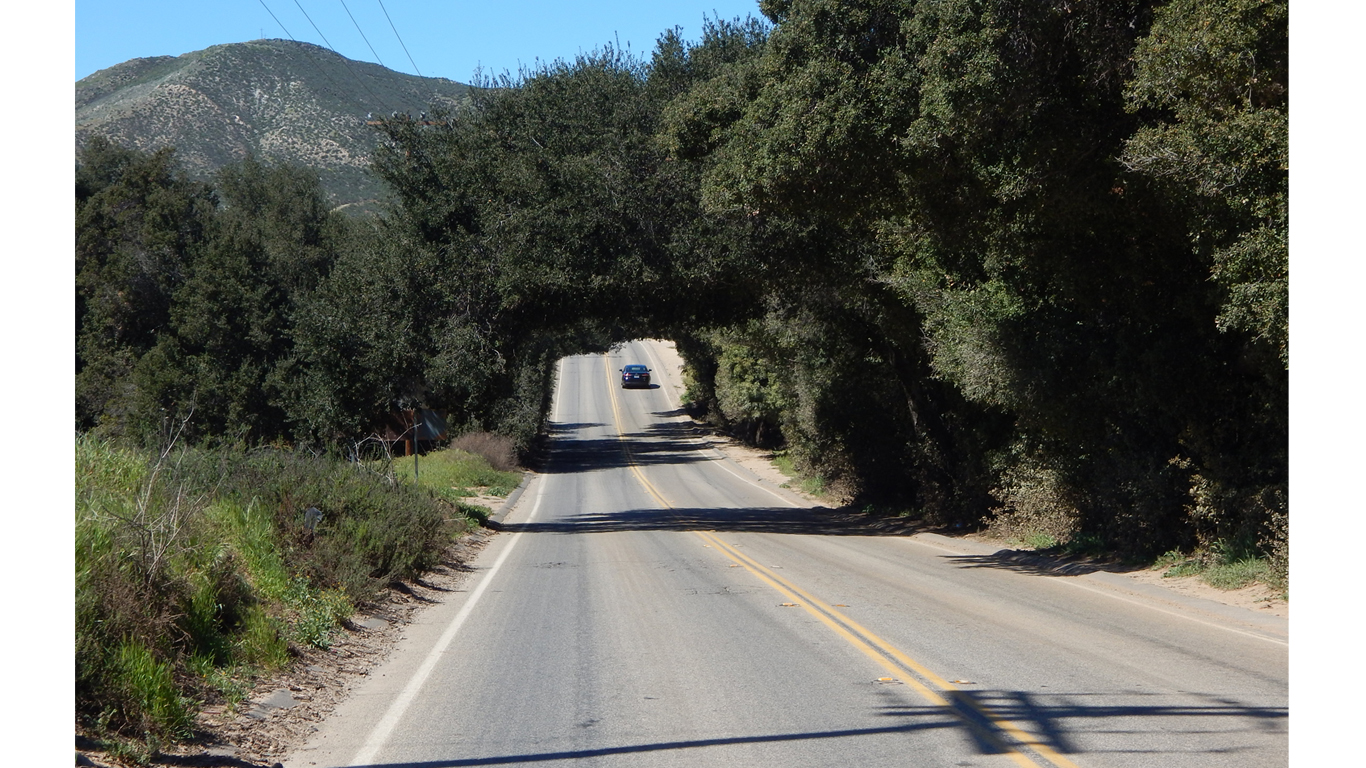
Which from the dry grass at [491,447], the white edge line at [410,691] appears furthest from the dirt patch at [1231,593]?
the dry grass at [491,447]

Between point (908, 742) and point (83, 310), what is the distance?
6133 cm

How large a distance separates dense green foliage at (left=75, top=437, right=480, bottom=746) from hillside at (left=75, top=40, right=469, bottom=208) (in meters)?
103

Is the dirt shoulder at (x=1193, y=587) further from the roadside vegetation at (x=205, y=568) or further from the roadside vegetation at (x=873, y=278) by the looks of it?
the roadside vegetation at (x=205, y=568)

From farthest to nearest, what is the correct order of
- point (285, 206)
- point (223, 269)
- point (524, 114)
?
1. point (285, 206)
2. point (223, 269)
3. point (524, 114)

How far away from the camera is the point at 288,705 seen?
7.87 m

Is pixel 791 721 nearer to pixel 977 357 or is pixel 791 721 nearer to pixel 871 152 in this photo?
pixel 871 152

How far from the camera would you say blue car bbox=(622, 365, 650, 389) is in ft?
320

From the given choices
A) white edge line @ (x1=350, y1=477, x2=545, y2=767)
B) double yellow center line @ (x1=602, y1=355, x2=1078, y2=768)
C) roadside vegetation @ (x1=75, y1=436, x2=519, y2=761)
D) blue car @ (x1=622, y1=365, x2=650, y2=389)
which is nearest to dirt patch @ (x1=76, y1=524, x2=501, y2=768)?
roadside vegetation @ (x1=75, y1=436, x2=519, y2=761)

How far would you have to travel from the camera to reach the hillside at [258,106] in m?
124

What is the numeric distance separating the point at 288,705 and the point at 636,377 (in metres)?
89.6

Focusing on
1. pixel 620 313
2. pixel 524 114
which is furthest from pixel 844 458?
pixel 524 114

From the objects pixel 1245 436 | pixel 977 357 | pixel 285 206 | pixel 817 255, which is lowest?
pixel 1245 436

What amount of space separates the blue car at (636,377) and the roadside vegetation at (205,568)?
81.7 m

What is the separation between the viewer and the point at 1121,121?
14547 millimetres
